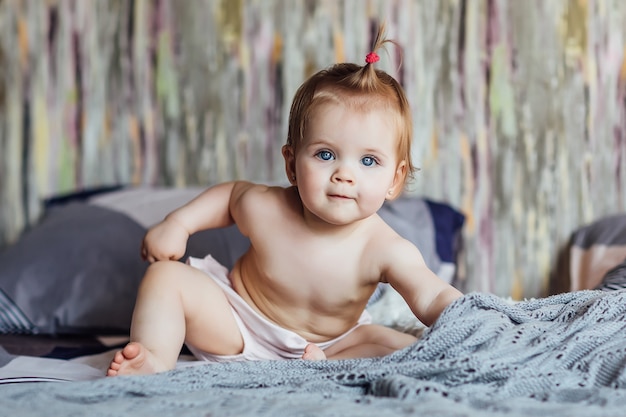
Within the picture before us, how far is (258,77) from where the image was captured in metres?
2.09

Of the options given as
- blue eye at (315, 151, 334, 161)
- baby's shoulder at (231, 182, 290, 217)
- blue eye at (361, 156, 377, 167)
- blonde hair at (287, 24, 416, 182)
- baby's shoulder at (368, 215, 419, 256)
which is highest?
blonde hair at (287, 24, 416, 182)

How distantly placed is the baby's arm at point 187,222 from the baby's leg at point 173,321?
0.24ft

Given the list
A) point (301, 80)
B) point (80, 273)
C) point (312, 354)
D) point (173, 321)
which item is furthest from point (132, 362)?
point (301, 80)

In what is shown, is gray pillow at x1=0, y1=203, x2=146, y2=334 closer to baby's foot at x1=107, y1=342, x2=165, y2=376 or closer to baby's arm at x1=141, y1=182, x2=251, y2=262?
baby's arm at x1=141, y1=182, x2=251, y2=262

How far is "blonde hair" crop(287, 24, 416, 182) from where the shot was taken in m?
1.14

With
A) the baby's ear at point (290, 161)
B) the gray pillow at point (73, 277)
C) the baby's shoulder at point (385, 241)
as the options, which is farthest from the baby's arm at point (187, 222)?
the gray pillow at point (73, 277)

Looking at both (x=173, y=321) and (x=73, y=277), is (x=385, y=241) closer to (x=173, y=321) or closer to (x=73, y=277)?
(x=173, y=321)

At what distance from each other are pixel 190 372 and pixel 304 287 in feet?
0.99

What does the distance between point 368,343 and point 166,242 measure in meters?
0.36

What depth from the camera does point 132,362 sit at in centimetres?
102

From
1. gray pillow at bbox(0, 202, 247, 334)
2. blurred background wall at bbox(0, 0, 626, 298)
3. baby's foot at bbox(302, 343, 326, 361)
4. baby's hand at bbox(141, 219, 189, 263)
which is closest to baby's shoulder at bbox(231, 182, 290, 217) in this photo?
baby's hand at bbox(141, 219, 189, 263)

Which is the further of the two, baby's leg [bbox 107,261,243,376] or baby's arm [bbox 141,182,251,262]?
baby's arm [bbox 141,182,251,262]

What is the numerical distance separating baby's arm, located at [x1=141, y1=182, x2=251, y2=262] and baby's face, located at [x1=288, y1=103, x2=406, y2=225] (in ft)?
0.72

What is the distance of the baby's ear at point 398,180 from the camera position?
120 centimetres
